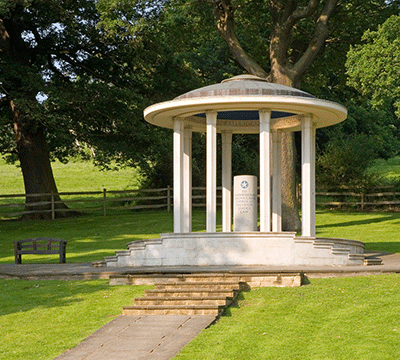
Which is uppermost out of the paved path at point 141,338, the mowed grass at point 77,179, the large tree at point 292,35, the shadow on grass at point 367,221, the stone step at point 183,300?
the large tree at point 292,35

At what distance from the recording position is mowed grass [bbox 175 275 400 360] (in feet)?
28.8

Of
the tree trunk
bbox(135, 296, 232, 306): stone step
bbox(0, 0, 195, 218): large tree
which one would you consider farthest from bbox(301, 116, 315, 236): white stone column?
the tree trunk

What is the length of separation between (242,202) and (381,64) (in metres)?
9.31

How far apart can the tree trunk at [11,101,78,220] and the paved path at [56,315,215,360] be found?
22.0m

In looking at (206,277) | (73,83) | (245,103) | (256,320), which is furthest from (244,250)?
(73,83)

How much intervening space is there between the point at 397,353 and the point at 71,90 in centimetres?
2486

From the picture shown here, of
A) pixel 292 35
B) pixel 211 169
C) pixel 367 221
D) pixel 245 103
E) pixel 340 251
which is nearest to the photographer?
pixel 340 251

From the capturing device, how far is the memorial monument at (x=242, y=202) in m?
15.0

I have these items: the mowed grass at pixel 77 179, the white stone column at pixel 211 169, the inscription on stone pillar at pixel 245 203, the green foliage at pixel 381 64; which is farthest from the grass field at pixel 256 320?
the mowed grass at pixel 77 179

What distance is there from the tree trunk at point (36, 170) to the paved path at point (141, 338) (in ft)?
72.3

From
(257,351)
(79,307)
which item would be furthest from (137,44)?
(257,351)

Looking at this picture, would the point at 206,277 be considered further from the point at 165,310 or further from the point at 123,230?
the point at 123,230

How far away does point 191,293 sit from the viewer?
12.1 metres

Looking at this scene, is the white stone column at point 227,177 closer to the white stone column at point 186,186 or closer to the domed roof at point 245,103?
the white stone column at point 186,186
